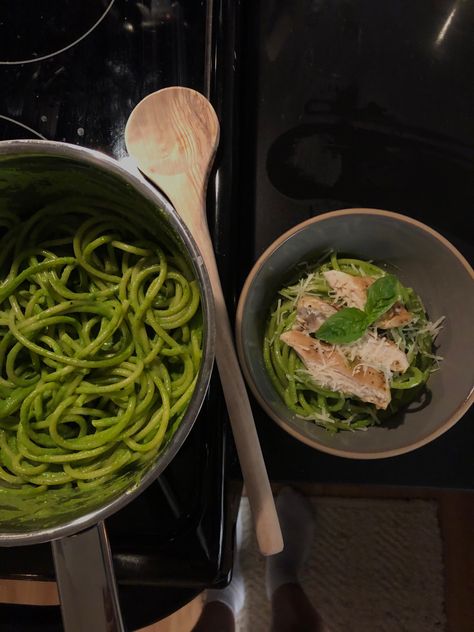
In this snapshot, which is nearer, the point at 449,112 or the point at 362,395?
the point at 362,395

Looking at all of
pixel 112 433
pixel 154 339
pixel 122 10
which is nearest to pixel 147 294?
pixel 154 339

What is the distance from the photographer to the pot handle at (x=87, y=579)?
0.75m

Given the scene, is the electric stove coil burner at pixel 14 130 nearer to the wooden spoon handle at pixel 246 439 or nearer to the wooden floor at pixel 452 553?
the wooden spoon handle at pixel 246 439

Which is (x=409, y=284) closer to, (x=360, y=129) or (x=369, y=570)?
(x=360, y=129)

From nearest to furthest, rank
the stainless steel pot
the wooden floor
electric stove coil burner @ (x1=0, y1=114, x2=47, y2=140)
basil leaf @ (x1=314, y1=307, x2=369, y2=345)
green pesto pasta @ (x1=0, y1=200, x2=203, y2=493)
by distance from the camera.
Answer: the stainless steel pot
green pesto pasta @ (x1=0, y1=200, x2=203, y2=493)
basil leaf @ (x1=314, y1=307, x2=369, y2=345)
electric stove coil burner @ (x1=0, y1=114, x2=47, y2=140)
the wooden floor

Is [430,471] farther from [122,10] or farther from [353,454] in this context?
[122,10]

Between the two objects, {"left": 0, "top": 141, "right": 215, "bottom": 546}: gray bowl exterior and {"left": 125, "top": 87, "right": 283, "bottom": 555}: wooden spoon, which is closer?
{"left": 0, "top": 141, "right": 215, "bottom": 546}: gray bowl exterior

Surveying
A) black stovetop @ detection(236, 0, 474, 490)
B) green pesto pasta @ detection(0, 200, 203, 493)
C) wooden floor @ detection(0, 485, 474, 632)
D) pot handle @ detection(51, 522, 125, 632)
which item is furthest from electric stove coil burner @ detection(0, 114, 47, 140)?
wooden floor @ detection(0, 485, 474, 632)

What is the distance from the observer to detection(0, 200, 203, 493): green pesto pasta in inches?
34.9

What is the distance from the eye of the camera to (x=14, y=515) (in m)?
0.81

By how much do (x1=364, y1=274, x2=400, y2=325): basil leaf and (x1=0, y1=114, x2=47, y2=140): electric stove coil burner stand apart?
0.79m

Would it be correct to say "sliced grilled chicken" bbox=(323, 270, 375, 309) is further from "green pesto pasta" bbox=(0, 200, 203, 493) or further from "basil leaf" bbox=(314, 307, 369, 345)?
"green pesto pasta" bbox=(0, 200, 203, 493)

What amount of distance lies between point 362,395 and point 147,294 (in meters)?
0.47

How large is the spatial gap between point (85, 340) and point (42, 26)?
76 centimetres
